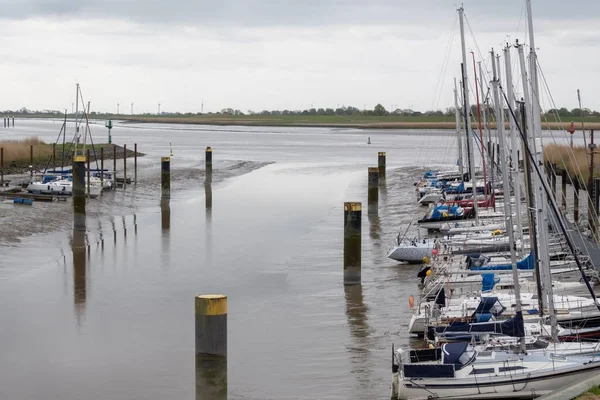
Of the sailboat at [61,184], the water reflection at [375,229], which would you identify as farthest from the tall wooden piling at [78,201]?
the water reflection at [375,229]

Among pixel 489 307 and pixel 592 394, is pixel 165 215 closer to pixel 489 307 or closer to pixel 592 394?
pixel 489 307

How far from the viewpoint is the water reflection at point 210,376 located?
16.6 metres

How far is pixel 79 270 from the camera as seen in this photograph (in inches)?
1294

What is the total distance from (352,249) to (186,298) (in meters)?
5.22

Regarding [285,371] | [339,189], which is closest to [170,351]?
[285,371]

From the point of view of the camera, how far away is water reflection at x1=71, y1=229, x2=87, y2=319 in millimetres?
28031

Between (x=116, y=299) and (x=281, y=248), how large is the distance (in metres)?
10.9

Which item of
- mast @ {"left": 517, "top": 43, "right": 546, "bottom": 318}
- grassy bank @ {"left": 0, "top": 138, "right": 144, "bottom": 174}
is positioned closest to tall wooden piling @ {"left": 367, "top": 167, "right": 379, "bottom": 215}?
grassy bank @ {"left": 0, "top": 138, "right": 144, "bottom": 174}

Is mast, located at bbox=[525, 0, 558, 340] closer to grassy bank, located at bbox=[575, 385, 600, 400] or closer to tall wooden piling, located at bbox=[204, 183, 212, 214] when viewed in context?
grassy bank, located at bbox=[575, 385, 600, 400]

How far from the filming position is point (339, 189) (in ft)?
211

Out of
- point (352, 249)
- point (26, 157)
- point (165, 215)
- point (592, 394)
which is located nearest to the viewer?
point (592, 394)

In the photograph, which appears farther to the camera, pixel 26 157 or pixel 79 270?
pixel 26 157

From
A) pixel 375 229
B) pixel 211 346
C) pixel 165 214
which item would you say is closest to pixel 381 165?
pixel 165 214

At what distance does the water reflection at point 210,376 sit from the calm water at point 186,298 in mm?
3196
